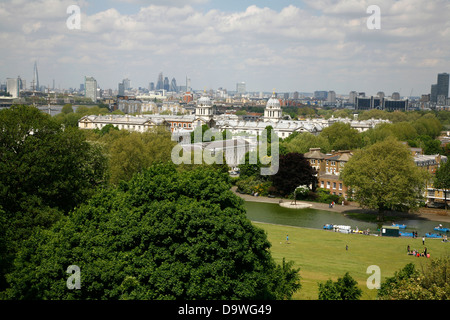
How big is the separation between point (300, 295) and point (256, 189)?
25796mm

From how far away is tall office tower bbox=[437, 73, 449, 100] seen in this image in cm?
17425

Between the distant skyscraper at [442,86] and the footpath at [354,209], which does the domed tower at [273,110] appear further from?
the distant skyscraper at [442,86]

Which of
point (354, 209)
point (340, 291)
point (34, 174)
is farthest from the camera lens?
point (354, 209)

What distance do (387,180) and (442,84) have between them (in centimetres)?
16819

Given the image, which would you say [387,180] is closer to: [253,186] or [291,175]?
[291,175]

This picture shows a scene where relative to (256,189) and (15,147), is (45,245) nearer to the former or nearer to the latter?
(15,147)

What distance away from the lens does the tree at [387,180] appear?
32.1 metres

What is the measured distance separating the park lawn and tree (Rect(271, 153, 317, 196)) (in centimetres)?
1091

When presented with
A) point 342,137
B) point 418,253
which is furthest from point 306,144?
point 418,253

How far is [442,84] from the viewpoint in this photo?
184m

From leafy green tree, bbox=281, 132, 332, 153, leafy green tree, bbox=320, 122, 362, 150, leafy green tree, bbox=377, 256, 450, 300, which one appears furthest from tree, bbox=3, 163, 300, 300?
leafy green tree, bbox=320, 122, 362, 150

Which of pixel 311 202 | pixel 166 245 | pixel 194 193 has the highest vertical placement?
pixel 194 193
